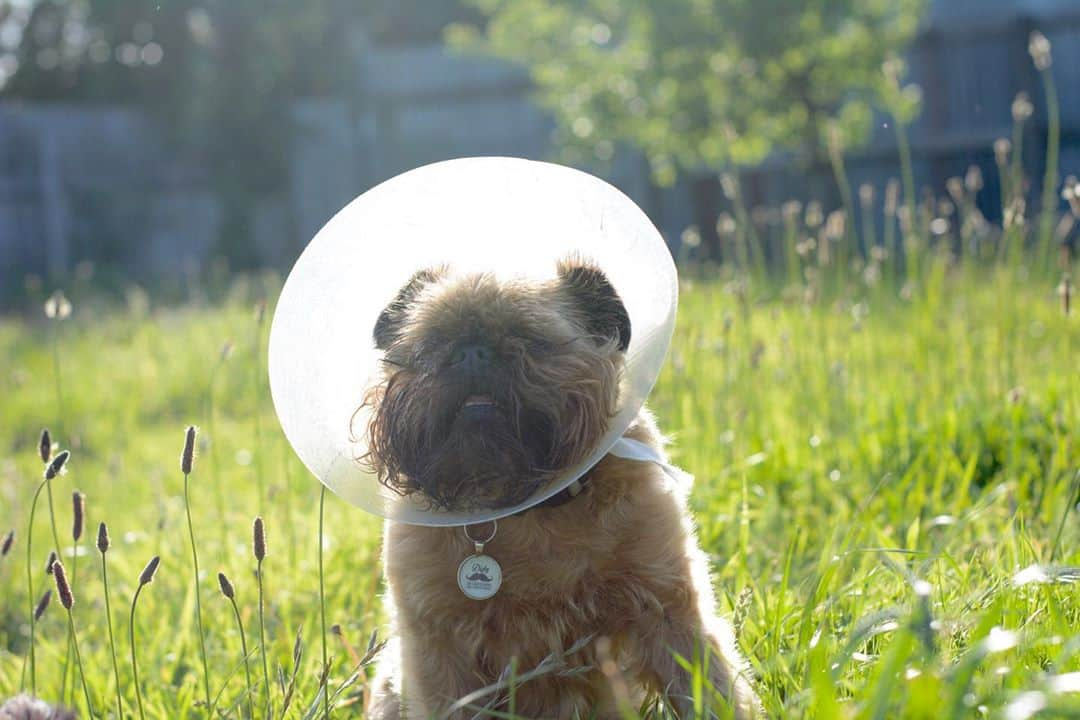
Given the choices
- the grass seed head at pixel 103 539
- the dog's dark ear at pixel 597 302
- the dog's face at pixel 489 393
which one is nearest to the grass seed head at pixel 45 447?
the grass seed head at pixel 103 539

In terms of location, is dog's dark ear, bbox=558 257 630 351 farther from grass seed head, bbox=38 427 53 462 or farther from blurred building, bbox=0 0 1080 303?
blurred building, bbox=0 0 1080 303

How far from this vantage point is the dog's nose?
2.76 metres

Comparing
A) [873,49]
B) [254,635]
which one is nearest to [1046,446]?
[254,635]

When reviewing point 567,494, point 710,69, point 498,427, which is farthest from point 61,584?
point 710,69

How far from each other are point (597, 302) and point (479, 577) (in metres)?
0.75

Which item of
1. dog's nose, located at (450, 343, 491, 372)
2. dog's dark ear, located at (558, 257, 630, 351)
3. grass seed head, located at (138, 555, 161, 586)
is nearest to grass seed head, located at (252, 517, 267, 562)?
grass seed head, located at (138, 555, 161, 586)

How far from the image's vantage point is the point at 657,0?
11570 mm

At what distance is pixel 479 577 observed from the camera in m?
2.69

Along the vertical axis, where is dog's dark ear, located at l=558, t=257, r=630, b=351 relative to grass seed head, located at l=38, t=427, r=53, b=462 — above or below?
above

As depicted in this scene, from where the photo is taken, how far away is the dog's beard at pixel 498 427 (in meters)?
2.77

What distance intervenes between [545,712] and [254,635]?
1.14m

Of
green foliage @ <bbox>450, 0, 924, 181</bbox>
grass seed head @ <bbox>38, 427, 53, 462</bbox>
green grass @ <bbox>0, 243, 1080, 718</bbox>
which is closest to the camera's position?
green grass @ <bbox>0, 243, 1080, 718</bbox>

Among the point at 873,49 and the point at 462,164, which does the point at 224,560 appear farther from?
the point at 873,49

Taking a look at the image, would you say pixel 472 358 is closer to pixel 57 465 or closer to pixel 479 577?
pixel 479 577
